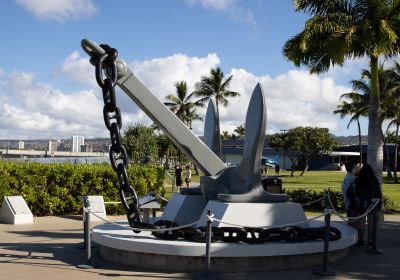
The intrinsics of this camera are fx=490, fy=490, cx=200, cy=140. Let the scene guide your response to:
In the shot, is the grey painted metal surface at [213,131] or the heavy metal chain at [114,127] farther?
the grey painted metal surface at [213,131]

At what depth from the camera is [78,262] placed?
7.91 m

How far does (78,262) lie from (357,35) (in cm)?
1125

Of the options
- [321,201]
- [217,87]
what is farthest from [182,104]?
[321,201]

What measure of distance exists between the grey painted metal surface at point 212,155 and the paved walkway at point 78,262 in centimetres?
174

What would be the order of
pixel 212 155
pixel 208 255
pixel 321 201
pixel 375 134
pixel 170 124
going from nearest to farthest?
pixel 208 255, pixel 170 124, pixel 212 155, pixel 375 134, pixel 321 201

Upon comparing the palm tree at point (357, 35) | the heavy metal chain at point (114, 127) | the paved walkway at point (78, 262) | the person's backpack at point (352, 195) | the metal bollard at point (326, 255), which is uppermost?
the palm tree at point (357, 35)

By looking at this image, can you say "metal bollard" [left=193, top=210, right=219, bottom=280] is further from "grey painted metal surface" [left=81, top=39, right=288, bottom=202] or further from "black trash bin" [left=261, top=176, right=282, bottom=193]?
"black trash bin" [left=261, top=176, right=282, bottom=193]

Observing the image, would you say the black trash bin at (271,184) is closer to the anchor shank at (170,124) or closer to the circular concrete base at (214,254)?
the anchor shank at (170,124)

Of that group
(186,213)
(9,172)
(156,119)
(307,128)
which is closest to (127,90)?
(156,119)

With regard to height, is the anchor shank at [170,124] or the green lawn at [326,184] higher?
the anchor shank at [170,124]

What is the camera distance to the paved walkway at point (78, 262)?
7027 mm

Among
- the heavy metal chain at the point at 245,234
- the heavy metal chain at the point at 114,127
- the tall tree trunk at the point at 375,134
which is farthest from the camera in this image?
the tall tree trunk at the point at 375,134

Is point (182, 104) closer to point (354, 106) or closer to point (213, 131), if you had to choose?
point (354, 106)

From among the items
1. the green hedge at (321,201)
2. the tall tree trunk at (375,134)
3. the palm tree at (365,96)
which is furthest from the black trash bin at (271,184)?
the palm tree at (365,96)
